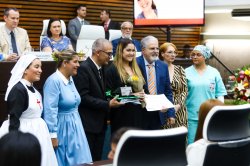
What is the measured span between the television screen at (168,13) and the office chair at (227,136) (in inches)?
260

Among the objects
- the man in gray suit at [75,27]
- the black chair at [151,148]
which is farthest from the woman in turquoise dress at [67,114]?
the man in gray suit at [75,27]

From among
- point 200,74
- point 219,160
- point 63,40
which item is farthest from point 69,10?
point 219,160

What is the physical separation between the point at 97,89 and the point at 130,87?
Answer: 13.2 inches

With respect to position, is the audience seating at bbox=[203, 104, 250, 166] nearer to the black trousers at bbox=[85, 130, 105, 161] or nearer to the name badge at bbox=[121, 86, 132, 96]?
the name badge at bbox=[121, 86, 132, 96]

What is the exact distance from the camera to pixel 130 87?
4750 mm

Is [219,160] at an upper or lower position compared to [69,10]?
lower

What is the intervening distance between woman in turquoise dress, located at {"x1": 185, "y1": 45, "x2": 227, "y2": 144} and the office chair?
247cm

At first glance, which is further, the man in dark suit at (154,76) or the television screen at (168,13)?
the television screen at (168,13)

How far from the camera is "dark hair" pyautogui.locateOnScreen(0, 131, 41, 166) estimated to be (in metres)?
1.62

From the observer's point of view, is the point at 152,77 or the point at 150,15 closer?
the point at 152,77

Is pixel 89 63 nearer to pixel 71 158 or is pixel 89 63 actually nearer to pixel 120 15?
pixel 71 158

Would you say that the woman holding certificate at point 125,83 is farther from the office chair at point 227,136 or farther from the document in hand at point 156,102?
the office chair at point 227,136

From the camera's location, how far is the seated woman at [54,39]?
6.48 meters

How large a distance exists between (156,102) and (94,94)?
60cm
